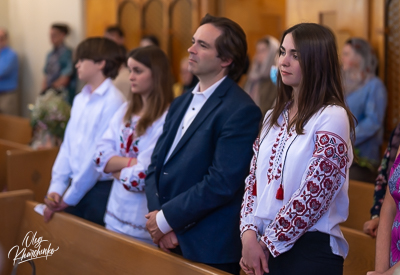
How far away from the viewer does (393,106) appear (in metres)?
4.65

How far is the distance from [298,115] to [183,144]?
1.90ft

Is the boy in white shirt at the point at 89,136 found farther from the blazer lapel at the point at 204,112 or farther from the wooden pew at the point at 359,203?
the wooden pew at the point at 359,203

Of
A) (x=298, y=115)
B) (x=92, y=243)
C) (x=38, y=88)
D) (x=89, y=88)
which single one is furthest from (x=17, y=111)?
(x=298, y=115)

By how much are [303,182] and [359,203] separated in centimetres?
142

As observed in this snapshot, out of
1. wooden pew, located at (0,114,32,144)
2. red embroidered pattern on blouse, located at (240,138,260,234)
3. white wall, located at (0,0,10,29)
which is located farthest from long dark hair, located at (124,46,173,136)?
white wall, located at (0,0,10,29)

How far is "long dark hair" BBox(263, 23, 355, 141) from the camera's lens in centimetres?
196

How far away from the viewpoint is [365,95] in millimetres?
4324

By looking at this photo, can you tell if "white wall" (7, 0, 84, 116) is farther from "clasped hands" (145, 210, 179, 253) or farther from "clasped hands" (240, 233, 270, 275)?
"clasped hands" (240, 233, 270, 275)

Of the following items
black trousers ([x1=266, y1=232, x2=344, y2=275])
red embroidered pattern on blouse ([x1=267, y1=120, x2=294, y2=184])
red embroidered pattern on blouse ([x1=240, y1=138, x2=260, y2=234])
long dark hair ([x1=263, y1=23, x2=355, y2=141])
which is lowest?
black trousers ([x1=266, y1=232, x2=344, y2=275])

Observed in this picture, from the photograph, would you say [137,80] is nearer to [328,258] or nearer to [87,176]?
[87,176]

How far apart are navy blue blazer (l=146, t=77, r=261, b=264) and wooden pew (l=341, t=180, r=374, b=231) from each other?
107 cm

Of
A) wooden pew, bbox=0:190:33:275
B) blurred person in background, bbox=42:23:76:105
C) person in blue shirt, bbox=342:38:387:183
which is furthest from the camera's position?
blurred person in background, bbox=42:23:76:105

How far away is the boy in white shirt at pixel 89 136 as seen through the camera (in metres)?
3.10

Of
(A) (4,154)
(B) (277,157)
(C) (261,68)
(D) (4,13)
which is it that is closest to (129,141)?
(B) (277,157)
